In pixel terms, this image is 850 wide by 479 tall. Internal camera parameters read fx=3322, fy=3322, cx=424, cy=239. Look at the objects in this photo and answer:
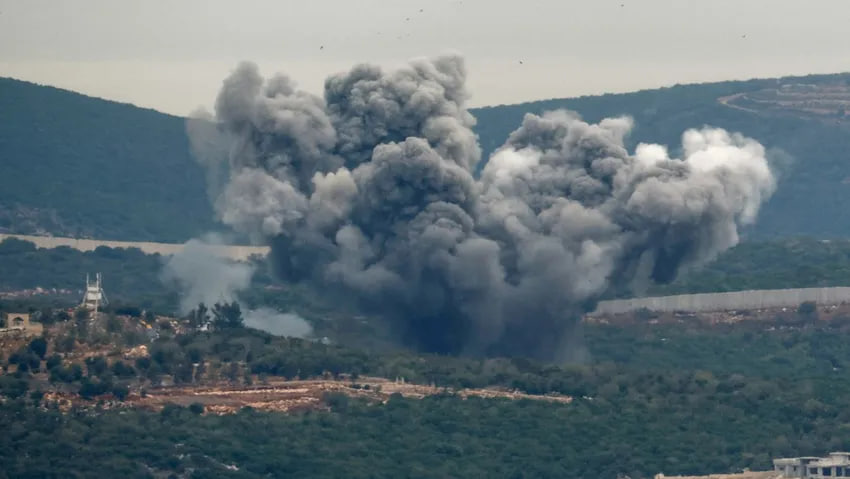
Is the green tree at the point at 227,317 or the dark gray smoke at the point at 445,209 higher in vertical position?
the dark gray smoke at the point at 445,209

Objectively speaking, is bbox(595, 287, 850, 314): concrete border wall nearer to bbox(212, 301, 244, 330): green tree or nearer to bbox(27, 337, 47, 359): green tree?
bbox(212, 301, 244, 330): green tree

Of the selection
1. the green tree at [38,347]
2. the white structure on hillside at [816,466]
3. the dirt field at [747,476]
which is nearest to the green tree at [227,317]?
the green tree at [38,347]

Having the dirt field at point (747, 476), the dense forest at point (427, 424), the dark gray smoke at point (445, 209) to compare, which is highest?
the dark gray smoke at point (445, 209)

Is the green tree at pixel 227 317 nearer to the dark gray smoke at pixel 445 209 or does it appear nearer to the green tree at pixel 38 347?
the dark gray smoke at pixel 445 209

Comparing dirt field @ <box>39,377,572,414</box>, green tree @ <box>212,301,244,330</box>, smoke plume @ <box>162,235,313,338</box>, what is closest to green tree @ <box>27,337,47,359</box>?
dirt field @ <box>39,377,572,414</box>

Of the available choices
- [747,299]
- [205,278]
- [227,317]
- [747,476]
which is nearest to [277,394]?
[227,317]

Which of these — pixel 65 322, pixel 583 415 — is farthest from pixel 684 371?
pixel 65 322
